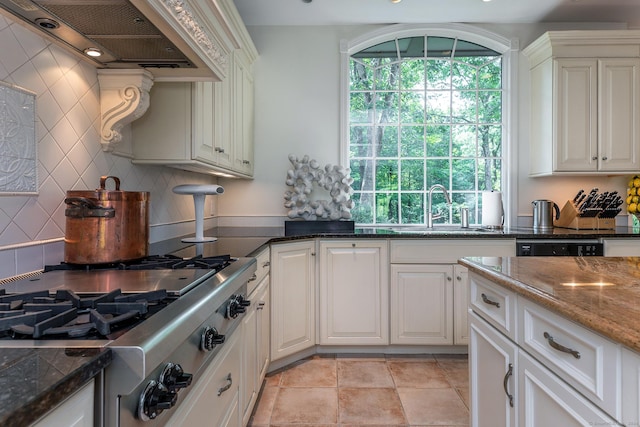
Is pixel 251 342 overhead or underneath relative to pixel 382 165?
underneath

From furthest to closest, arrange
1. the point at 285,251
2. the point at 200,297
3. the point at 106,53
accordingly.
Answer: the point at 285,251 → the point at 106,53 → the point at 200,297

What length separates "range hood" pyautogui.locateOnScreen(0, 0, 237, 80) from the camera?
1.10 meters

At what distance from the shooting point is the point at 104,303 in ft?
2.71

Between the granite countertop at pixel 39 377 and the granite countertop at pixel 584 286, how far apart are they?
0.92 meters

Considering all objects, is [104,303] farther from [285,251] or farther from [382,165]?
[382,165]

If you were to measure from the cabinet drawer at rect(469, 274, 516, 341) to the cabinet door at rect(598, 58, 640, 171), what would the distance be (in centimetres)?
236

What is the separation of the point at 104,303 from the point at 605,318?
1073 mm

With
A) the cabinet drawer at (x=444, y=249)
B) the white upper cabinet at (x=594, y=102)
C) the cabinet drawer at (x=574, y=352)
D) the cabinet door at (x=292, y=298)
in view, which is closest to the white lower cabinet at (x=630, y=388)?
the cabinet drawer at (x=574, y=352)

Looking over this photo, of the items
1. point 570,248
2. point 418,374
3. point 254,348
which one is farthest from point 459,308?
point 254,348

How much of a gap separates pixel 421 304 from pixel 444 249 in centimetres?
44

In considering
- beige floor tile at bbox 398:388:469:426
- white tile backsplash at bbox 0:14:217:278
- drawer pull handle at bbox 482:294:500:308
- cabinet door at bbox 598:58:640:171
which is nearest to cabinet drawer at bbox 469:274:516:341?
drawer pull handle at bbox 482:294:500:308

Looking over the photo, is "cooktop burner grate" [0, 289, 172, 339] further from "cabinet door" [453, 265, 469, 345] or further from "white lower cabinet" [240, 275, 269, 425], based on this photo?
"cabinet door" [453, 265, 469, 345]

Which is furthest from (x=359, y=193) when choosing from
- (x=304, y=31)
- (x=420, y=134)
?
(x=304, y=31)

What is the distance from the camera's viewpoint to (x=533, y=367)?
106 centimetres
